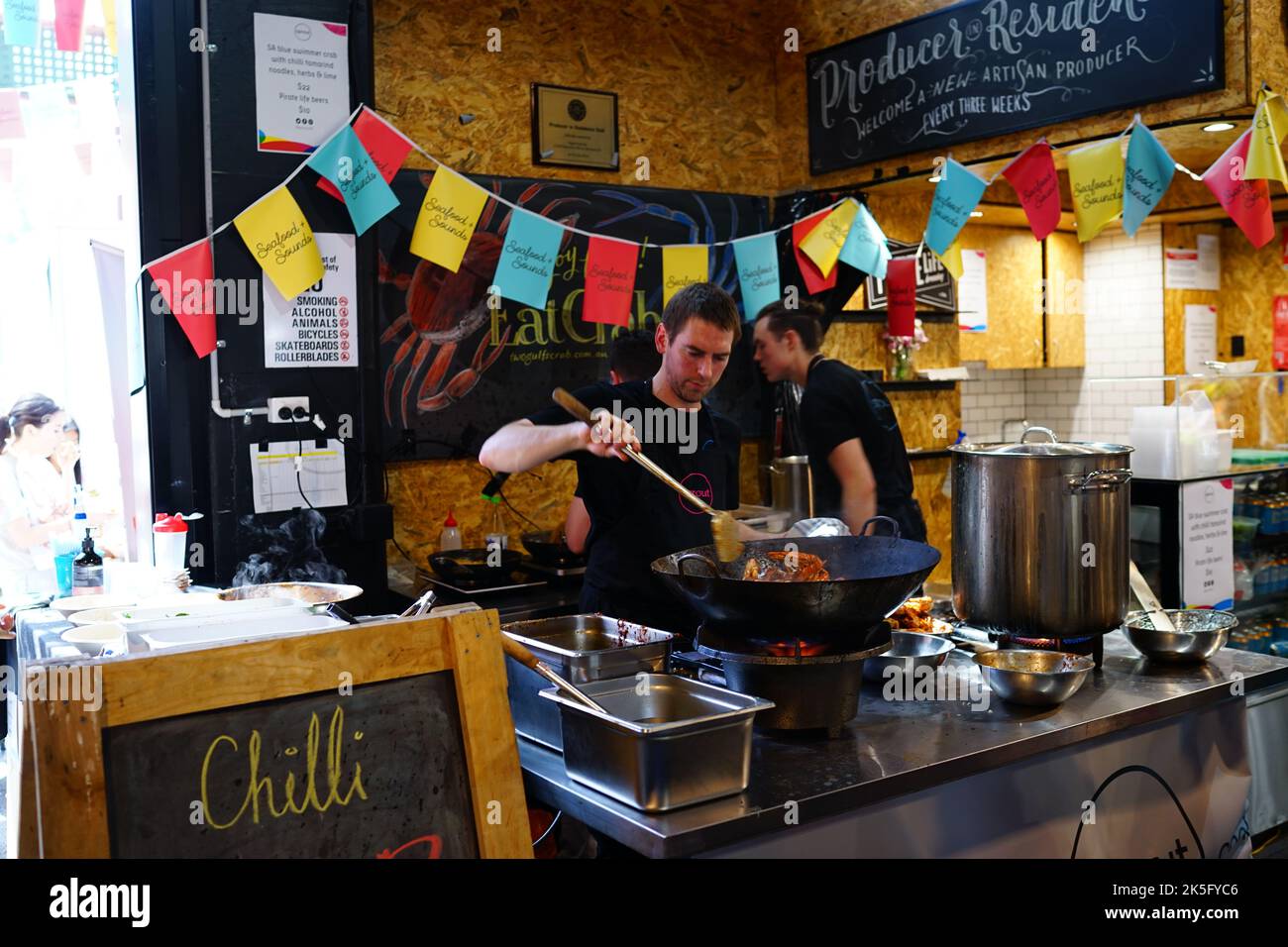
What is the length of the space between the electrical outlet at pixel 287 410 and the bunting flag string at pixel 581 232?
302 mm

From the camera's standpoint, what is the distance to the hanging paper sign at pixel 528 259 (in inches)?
188

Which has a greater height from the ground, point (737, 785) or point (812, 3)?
point (812, 3)

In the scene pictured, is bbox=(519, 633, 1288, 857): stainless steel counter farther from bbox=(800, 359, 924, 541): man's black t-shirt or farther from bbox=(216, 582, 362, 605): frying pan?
bbox=(800, 359, 924, 541): man's black t-shirt

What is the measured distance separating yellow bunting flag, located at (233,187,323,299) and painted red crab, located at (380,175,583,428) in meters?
0.67

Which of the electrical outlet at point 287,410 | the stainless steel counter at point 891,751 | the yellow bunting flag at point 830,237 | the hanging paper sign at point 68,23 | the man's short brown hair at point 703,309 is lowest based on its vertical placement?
the stainless steel counter at point 891,751

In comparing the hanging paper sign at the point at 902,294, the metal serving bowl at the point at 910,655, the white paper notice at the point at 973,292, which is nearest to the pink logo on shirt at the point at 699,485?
the metal serving bowl at the point at 910,655

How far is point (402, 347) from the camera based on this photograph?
504cm

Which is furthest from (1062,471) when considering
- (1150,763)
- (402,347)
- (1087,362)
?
(1087,362)

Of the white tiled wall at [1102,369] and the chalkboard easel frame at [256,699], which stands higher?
the white tiled wall at [1102,369]

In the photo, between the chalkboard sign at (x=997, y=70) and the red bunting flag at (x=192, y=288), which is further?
the chalkboard sign at (x=997, y=70)

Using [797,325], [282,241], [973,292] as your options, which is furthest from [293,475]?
[973,292]

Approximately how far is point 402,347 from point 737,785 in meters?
3.33

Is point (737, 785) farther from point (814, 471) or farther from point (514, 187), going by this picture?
A: point (514, 187)

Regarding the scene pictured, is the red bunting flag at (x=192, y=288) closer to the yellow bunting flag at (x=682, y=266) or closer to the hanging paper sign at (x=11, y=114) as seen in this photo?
the hanging paper sign at (x=11, y=114)
